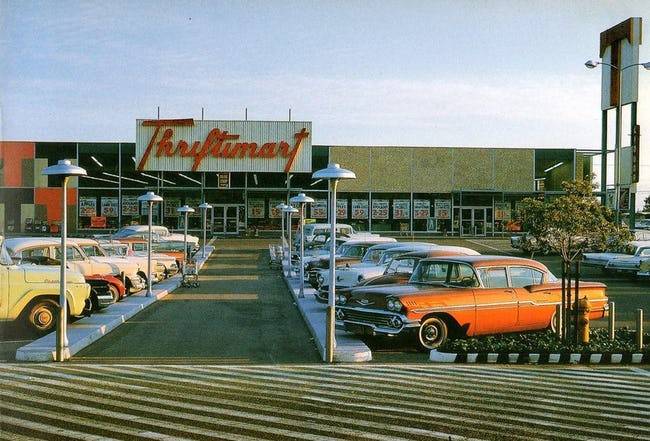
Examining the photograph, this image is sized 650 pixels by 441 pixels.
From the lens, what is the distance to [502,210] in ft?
193

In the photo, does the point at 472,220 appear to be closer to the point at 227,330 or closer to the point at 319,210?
the point at 319,210

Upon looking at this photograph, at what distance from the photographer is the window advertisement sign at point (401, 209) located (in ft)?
191

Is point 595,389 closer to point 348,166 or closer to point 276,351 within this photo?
point 276,351

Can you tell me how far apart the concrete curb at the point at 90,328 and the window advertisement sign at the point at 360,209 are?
36.1 metres

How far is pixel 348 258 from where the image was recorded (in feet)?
69.3

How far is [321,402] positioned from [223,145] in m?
40.1

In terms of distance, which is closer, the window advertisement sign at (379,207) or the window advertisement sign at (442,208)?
the window advertisement sign at (379,207)

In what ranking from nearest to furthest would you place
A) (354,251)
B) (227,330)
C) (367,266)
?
(227,330)
(367,266)
(354,251)

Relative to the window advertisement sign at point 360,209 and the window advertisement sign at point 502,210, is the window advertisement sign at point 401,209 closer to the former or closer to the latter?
the window advertisement sign at point 360,209

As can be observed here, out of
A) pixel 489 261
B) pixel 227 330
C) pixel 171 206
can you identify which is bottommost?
pixel 227 330

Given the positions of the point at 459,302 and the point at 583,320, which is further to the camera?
the point at 583,320

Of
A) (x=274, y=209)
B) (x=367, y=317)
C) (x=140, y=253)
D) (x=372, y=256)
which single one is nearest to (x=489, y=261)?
(x=367, y=317)

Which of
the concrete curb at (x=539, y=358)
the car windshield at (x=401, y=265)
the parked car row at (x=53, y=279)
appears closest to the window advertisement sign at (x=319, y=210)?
the parked car row at (x=53, y=279)

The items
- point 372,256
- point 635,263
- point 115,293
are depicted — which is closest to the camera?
point 115,293
